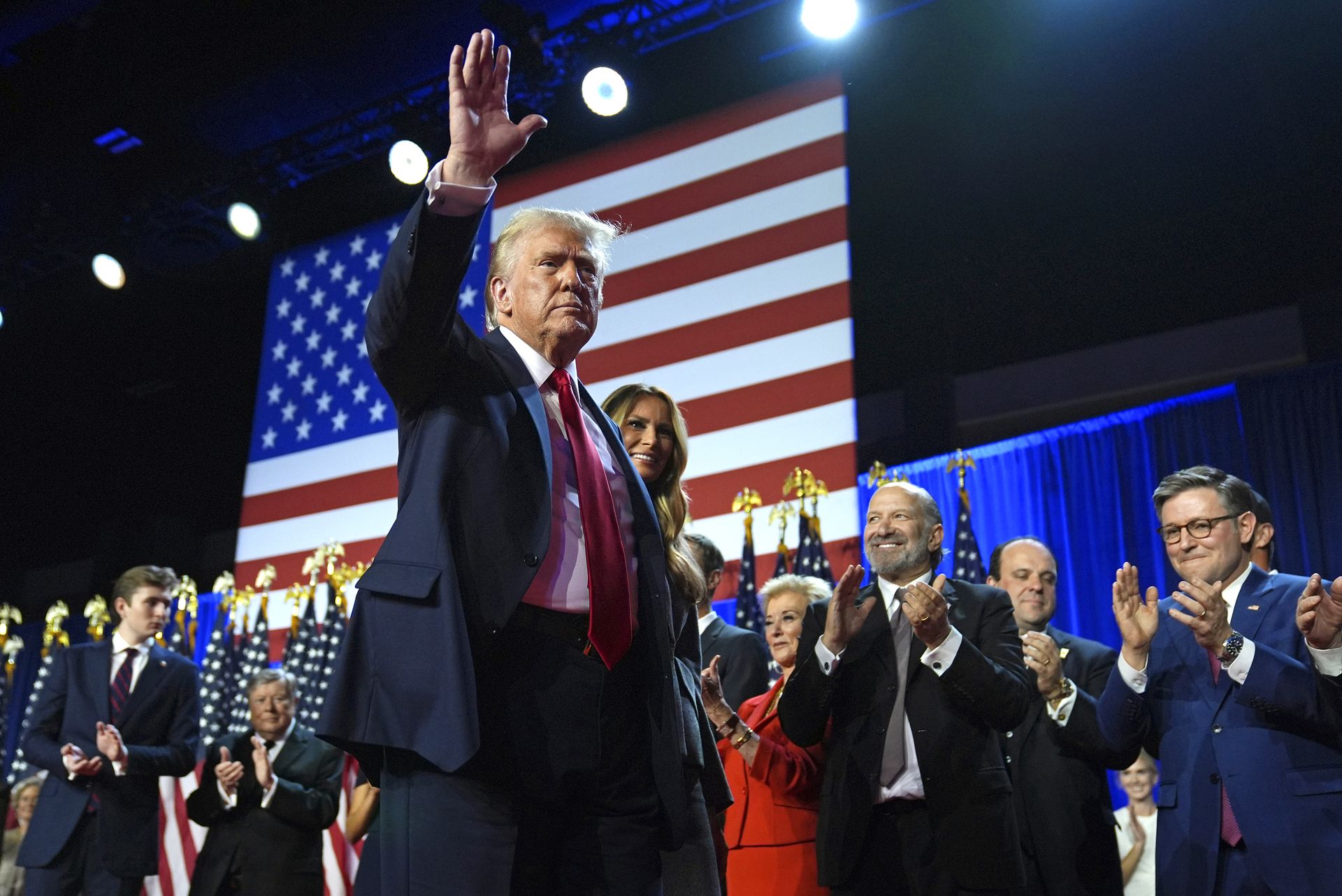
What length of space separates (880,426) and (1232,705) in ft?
19.4

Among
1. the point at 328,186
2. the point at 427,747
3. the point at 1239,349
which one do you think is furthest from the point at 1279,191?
the point at 427,747

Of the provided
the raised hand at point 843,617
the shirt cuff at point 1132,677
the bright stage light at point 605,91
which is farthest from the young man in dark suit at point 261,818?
the bright stage light at point 605,91

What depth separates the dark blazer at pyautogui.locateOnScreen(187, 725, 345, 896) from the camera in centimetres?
460

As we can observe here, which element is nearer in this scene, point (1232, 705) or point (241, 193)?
point (1232, 705)

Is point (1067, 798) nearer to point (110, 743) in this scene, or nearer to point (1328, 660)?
point (1328, 660)

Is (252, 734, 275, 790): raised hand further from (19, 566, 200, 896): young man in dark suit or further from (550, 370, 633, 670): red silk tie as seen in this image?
(550, 370, 633, 670): red silk tie

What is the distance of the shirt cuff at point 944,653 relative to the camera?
270 centimetres

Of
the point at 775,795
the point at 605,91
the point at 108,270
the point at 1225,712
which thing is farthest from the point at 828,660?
the point at 108,270

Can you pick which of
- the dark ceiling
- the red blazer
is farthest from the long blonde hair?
the dark ceiling

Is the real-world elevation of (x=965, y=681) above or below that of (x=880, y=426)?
below

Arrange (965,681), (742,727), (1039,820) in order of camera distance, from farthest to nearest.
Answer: (1039,820) < (742,727) < (965,681)

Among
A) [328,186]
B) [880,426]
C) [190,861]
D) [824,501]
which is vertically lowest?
[190,861]

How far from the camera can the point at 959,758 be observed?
277cm

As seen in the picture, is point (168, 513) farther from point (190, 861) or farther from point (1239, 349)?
point (1239, 349)
